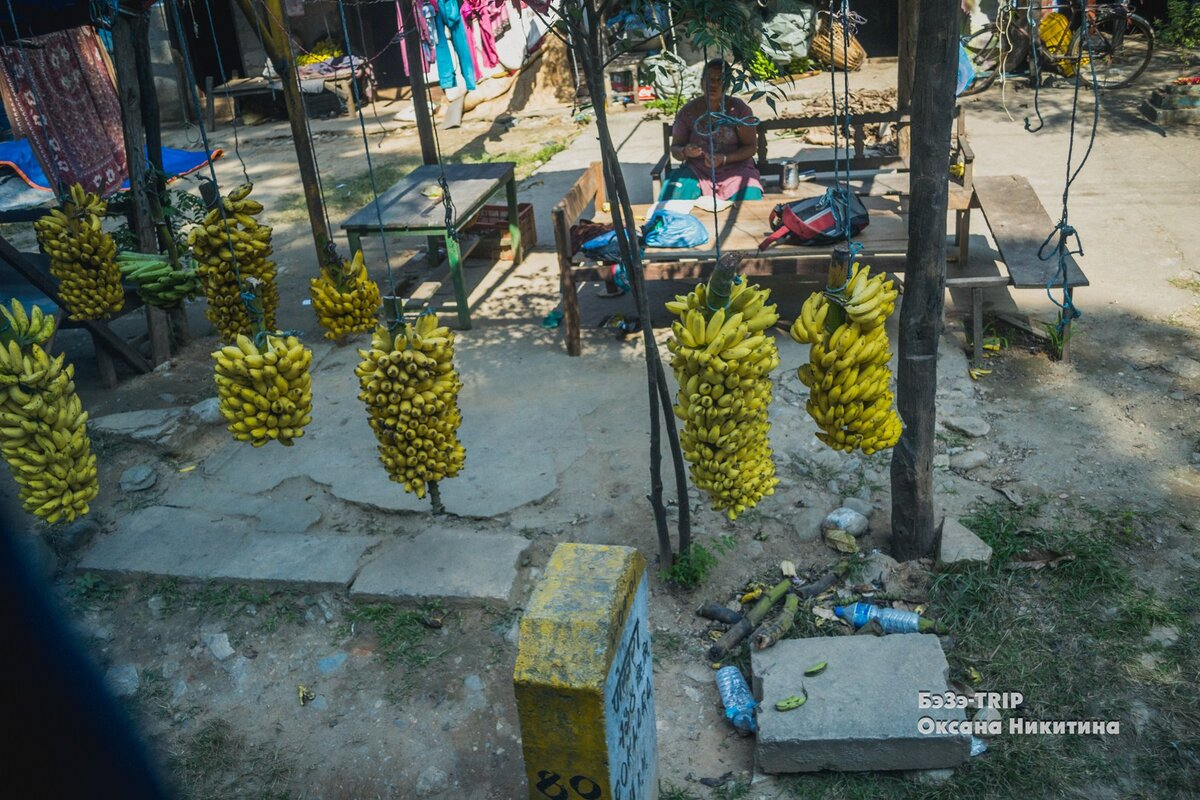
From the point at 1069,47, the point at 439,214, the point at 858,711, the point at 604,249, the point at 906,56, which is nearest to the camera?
the point at 858,711

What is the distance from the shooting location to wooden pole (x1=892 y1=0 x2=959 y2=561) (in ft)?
13.0

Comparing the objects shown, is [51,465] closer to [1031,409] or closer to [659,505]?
[659,505]

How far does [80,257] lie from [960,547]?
507 cm

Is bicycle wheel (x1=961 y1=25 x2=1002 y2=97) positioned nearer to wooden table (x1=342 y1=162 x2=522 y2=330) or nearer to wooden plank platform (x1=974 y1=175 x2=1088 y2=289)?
wooden plank platform (x1=974 y1=175 x2=1088 y2=289)

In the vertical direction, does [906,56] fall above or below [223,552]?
above

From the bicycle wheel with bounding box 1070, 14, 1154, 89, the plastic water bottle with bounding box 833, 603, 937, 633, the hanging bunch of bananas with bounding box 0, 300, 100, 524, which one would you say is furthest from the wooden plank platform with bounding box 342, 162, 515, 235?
the bicycle wheel with bounding box 1070, 14, 1154, 89

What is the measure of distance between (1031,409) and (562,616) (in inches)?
170

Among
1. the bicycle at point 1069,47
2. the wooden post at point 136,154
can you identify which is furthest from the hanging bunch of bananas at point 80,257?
the bicycle at point 1069,47

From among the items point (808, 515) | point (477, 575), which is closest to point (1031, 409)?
point (808, 515)

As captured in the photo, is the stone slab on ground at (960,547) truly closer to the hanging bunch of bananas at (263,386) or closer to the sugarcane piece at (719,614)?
the sugarcane piece at (719,614)

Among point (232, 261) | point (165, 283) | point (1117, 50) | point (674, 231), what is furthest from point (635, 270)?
point (1117, 50)

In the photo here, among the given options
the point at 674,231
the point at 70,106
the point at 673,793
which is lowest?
the point at 673,793

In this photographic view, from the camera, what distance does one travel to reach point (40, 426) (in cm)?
427

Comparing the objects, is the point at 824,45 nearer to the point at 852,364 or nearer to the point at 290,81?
the point at 290,81
